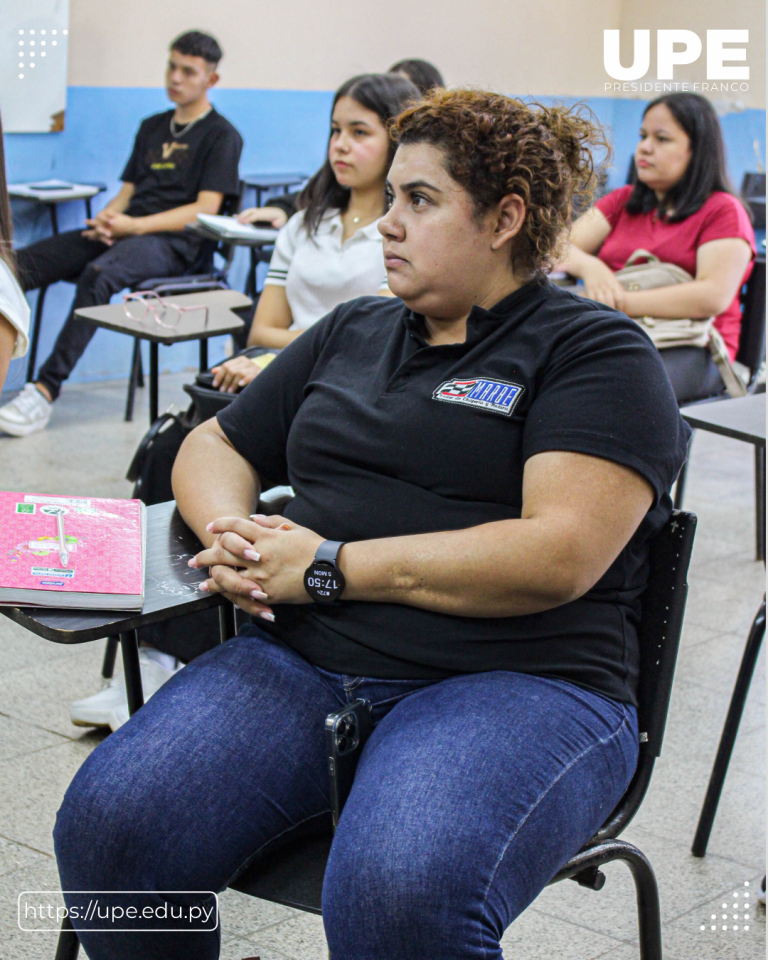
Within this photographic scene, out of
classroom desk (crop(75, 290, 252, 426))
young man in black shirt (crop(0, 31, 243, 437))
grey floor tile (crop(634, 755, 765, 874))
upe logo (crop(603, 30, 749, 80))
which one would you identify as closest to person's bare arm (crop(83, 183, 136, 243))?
young man in black shirt (crop(0, 31, 243, 437))

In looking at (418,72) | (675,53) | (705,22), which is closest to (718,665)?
(418,72)

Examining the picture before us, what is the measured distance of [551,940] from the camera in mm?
1622

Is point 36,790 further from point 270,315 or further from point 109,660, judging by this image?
point 270,315

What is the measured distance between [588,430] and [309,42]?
192 inches

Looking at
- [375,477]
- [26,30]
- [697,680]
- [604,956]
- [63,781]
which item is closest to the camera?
[375,477]

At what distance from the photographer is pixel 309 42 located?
5.55 m

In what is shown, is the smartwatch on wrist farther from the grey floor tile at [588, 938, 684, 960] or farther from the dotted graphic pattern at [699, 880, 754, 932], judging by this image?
the dotted graphic pattern at [699, 880, 754, 932]

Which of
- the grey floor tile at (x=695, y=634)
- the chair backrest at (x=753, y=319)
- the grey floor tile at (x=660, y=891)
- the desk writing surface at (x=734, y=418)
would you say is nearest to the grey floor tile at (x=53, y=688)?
the grey floor tile at (x=660, y=891)

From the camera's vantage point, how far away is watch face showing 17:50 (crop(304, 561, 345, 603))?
1.25 metres

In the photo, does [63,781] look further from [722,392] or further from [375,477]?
[722,392]

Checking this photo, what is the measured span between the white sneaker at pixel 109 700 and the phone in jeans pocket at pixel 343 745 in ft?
3.09

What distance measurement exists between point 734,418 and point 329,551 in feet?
3.19

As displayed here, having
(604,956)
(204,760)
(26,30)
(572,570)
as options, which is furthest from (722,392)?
(26,30)

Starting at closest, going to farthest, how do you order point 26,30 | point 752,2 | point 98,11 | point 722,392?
1. point 722,392
2. point 26,30
3. point 98,11
4. point 752,2
